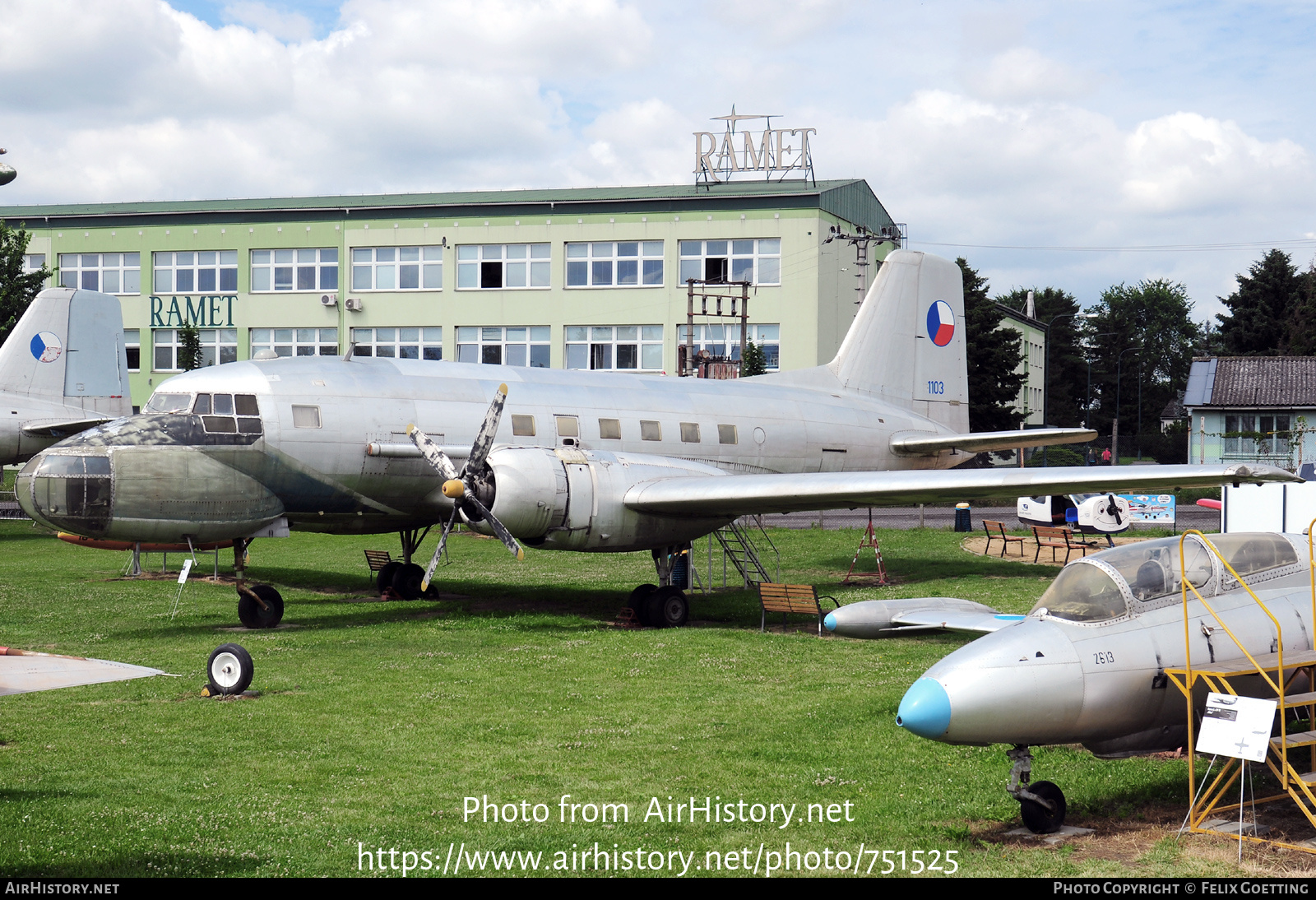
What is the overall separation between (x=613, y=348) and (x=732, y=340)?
5.88m

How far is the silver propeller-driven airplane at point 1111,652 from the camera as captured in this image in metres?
8.34

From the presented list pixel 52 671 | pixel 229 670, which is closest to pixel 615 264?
pixel 52 671

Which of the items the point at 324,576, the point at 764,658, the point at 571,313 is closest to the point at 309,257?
the point at 571,313

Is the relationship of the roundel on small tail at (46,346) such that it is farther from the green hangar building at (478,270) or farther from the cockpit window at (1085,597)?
the cockpit window at (1085,597)

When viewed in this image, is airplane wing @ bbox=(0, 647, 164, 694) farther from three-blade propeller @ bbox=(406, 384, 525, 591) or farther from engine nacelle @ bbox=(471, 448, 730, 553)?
engine nacelle @ bbox=(471, 448, 730, 553)

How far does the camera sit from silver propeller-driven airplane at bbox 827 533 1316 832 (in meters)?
8.34

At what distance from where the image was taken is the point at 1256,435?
5662 centimetres

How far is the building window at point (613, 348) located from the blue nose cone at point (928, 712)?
4780 centimetres

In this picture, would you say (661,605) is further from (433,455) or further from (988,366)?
(988,366)

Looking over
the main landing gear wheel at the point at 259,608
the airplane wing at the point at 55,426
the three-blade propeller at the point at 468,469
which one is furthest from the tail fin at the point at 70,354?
the three-blade propeller at the point at 468,469

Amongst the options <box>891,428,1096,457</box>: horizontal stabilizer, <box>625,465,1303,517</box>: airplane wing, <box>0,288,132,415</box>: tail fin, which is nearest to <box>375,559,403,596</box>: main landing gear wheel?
<box>625,465,1303,517</box>: airplane wing

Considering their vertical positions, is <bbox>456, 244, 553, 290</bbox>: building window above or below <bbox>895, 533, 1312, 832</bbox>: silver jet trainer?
above

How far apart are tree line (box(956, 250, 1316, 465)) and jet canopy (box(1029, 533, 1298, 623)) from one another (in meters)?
49.2

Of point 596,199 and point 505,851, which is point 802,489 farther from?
point 596,199
